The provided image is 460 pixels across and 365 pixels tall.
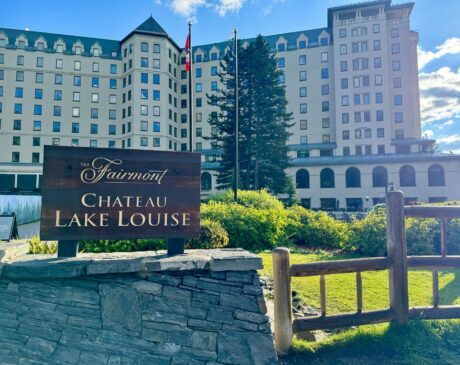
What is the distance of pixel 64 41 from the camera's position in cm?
5503

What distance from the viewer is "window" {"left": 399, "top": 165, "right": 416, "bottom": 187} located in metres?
40.5

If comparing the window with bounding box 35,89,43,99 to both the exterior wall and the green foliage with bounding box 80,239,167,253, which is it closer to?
the exterior wall

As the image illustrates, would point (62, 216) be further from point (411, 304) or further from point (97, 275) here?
point (411, 304)

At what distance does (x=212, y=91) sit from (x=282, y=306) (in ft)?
184

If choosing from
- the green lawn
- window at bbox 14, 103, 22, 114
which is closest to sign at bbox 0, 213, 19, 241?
the green lawn

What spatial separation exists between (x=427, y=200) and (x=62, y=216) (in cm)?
4566

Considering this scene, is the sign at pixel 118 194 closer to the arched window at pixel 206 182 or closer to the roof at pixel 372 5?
the arched window at pixel 206 182

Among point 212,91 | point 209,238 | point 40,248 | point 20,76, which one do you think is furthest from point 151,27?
point 40,248

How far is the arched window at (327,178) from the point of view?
4397 cm

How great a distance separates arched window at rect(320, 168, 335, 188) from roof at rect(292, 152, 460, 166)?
1.15 meters

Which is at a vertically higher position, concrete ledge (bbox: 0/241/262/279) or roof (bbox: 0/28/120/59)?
roof (bbox: 0/28/120/59)

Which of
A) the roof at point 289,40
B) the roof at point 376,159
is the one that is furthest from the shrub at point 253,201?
the roof at point 289,40

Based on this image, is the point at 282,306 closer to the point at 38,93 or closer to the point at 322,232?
the point at 322,232

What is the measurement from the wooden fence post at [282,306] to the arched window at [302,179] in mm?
41692
